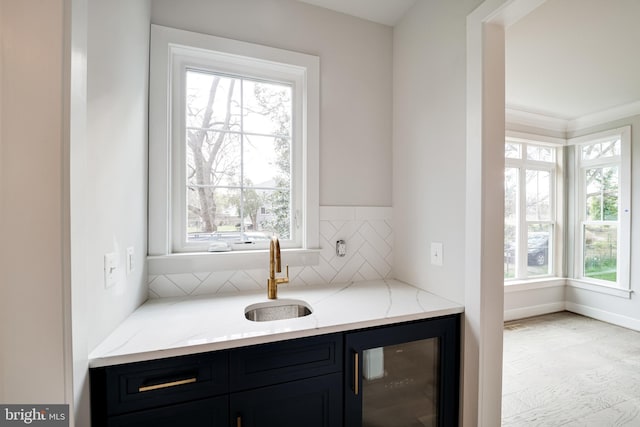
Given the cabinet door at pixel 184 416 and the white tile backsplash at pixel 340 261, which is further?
the white tile backsplash at pixel 340 261

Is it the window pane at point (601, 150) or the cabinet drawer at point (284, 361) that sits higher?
the window pane at point (601, 150)

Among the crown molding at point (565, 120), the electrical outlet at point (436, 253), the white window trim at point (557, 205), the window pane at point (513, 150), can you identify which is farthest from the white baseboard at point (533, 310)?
the electrical outlet at point (436, 253)

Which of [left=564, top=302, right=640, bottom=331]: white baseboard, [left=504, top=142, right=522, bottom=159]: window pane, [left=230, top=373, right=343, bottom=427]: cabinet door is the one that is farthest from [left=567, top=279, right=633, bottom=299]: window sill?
[left=230, top=373, right=343, bottom=427]: cabinet door

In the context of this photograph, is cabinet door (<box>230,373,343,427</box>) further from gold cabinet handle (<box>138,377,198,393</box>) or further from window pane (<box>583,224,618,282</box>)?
window pane (<box>583,224,618,282</box>)

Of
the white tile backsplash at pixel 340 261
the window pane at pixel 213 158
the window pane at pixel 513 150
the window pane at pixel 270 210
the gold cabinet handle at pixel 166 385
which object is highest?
the window pane at pixel 513 150

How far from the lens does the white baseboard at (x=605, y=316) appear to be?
3.34 meters

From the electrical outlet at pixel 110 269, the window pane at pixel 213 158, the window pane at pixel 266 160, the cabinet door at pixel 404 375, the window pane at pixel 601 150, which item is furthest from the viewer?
the window pane at pixel 601 150

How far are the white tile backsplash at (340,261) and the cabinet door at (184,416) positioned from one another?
661mm

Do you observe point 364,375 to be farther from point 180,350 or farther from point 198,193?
point 198,193

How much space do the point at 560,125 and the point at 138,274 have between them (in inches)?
208

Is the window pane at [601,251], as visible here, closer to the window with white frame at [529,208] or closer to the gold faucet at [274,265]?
the window with white frame at [529,208]

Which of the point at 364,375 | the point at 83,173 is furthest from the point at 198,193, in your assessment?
the point at 364,375

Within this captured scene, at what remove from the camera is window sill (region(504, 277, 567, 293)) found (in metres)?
3.57

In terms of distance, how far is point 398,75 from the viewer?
1.92m
